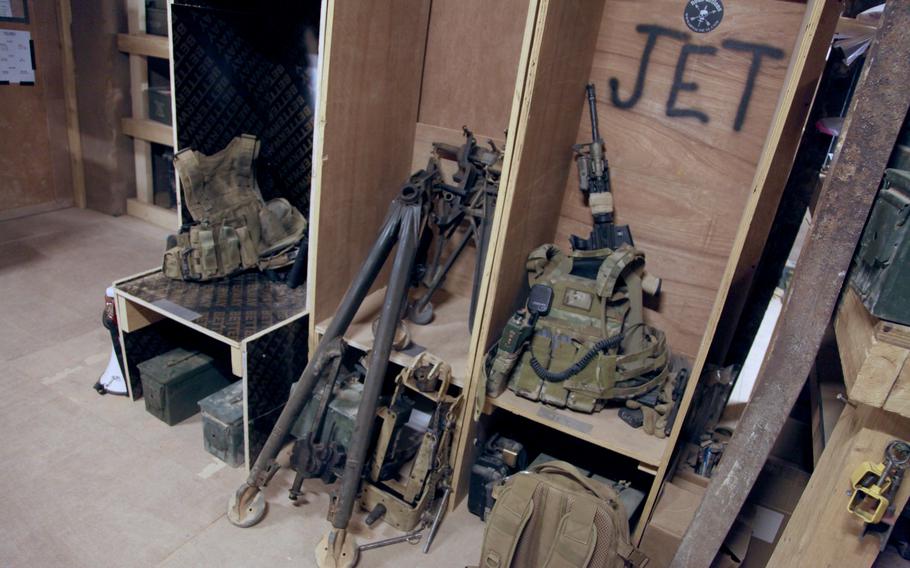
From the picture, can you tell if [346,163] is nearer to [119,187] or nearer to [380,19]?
[380,19]

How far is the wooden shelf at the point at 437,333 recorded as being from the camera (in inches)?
80.7

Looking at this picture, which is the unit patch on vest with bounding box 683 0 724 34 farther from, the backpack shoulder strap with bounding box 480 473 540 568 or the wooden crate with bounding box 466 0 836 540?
the backpack shoulder strap with bounding box 480 473 540 568

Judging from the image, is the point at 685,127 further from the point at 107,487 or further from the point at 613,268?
the point at 107,487

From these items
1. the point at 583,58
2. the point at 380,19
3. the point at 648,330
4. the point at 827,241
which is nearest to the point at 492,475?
the point at 648,330

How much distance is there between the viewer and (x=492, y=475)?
2.01m

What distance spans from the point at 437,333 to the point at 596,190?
761mm

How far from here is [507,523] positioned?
154 cm

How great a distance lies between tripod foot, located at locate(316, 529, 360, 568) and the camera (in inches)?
70.8

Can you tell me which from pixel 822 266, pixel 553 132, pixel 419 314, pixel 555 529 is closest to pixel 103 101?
pixel 419 314

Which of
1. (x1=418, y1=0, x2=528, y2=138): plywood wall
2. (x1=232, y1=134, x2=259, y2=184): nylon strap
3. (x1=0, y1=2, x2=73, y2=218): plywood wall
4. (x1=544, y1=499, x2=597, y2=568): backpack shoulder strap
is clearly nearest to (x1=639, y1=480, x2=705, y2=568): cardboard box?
(x1=544, y1=499, x2=597, y2=568): backpack shoulder strap

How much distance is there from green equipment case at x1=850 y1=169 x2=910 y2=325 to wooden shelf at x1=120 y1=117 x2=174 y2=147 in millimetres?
3654

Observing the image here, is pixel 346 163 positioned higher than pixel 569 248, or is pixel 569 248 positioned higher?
pixel 346 163

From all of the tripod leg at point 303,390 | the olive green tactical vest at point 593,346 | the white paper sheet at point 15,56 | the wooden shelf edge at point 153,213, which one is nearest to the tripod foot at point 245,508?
the tripod leg at point 303,390

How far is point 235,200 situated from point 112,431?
3.31 ft
